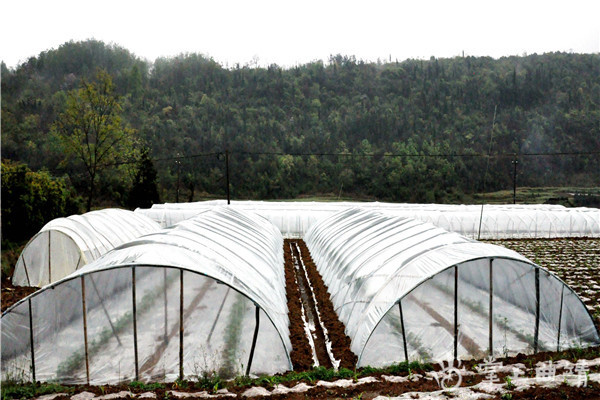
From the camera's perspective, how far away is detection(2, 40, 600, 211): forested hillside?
4694 centimetres

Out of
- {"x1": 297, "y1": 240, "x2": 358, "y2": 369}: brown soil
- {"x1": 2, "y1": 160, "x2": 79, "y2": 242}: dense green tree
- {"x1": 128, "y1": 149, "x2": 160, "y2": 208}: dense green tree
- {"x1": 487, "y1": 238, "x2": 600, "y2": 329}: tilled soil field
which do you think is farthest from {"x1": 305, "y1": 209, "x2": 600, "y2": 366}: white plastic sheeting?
{"x1": 128, "y1": 149, "x2": 160, "y2": 208}: dense green tree

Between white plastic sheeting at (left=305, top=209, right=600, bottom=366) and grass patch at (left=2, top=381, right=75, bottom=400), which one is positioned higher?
white plastic sheeting at (left=305, top=209, right=600, bottom=366)

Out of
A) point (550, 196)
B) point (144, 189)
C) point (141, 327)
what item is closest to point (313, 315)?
point (141, 327)

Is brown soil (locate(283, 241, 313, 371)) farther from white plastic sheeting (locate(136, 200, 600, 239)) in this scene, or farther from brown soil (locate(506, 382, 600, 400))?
white plastic sheeting (locate(136, 200, 600, 239))

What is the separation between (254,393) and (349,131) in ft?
166

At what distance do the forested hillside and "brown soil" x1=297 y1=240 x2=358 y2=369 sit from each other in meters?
24.2

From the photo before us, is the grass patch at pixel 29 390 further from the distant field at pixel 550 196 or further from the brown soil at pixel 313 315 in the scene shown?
the distant field at pixel 550 196

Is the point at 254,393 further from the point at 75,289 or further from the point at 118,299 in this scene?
→ the point at 75,289

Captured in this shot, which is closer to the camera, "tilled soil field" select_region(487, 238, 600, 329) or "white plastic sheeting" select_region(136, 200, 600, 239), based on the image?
"tilled soil field" select_region(487, 238, 600, 329)

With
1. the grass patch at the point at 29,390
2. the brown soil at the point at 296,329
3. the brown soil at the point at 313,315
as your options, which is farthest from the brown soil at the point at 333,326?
the grass patch at the point at 29,390

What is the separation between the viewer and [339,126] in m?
55.6

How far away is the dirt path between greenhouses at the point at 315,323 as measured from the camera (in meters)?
7.74

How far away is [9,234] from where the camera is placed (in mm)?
20781

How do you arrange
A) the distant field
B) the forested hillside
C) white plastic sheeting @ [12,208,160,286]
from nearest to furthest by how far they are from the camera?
white plastic sheeting @ [12,208,160,286], the distant field, the forested hillside
